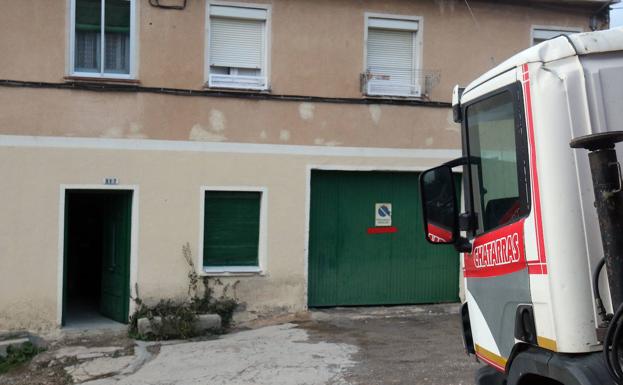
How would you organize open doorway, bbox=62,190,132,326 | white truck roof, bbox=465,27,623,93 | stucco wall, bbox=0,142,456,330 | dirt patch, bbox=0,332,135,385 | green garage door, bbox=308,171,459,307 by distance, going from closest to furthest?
white truck roof, bbox=465,27,623,93, dirt patch, bbox=0,332,135,385, stucco wall, bbox=0,142,456,330, open doorway, bbox=62,190,132,326, green garage door, bbox=308,171,459,307

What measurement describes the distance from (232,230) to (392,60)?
3848mm

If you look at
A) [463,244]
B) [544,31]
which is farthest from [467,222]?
[544,31]

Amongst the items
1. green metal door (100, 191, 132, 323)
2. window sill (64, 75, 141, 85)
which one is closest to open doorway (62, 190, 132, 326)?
green metal door (100, 191, 132, 323)

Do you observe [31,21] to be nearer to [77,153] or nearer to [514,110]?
[77,153]

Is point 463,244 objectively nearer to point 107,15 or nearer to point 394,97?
point 394,97

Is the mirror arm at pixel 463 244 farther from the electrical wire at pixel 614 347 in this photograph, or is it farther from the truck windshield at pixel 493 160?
the electrical wire at pixel 614 347

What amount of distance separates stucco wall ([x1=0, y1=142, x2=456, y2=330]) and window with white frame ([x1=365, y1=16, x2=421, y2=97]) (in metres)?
1.18

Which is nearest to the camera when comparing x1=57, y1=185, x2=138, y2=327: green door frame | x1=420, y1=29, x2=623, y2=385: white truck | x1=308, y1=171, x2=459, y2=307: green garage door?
x1=420, y1=29, x2=623, y2=385: white truck

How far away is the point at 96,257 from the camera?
1484 cm

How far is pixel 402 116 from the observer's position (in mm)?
12141

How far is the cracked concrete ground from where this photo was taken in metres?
8.34

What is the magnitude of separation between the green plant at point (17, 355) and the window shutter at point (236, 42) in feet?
16.2

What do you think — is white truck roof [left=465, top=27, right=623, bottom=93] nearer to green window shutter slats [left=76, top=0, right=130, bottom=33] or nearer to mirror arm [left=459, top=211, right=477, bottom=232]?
mirror arm [left=459, top=211, right=477, bottom=232]

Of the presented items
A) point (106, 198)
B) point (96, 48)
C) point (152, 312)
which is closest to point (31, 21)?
point (96, 48)
